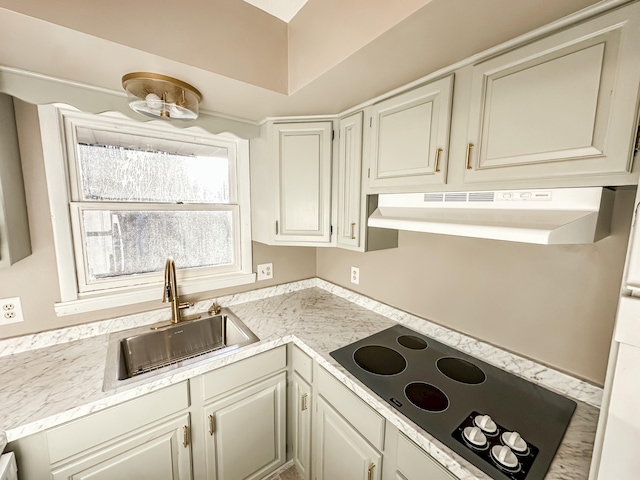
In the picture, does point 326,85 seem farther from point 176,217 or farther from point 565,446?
point 565,446

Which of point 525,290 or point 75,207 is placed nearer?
point 525,290

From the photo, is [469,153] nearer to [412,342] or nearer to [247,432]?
[412,342]

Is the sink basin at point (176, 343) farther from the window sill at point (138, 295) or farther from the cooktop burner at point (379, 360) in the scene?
the cooktop burner at point (379, 360)

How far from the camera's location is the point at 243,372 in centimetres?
130

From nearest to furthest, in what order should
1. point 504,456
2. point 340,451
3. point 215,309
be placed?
point 504,456 < point 340,451 < point 215,309

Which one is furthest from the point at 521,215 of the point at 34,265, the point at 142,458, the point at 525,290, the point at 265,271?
the point at 34,265

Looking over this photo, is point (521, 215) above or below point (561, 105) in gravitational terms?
below

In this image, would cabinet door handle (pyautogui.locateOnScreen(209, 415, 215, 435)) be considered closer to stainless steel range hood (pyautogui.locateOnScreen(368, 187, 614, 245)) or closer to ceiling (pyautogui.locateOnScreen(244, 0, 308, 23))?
stainless steel range hood (pyautogui.locateOnScreen(368, 187, 614, 245))

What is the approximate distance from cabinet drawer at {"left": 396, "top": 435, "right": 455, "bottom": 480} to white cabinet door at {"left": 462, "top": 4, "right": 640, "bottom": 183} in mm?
936

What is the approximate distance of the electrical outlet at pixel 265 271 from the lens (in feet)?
6.36

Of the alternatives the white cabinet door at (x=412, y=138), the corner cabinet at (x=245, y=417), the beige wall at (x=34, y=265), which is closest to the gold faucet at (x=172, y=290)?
the beige wall at (x=34, y=265)

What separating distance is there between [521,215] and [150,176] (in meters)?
1.82

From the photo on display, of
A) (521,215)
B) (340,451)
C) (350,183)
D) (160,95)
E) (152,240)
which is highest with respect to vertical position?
(160,95)

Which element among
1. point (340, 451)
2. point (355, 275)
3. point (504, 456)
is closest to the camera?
point (504, 456)
